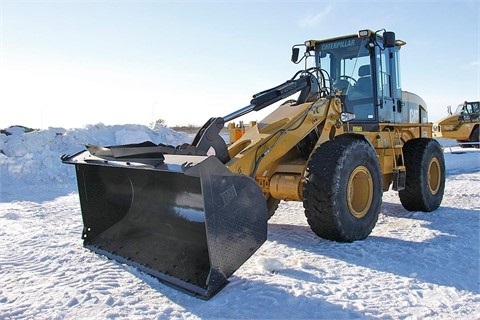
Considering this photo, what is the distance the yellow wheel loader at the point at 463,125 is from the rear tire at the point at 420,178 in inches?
638

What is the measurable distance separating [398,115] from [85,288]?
5374mm

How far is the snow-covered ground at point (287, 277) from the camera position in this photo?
3123 mm

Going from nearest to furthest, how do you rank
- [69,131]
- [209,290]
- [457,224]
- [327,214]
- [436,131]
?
1. [209,290]
2. [327,214]
3. [457,224]
4. [69,131]
5. [436,131]

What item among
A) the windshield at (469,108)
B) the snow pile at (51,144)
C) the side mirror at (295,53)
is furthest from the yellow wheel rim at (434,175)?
the windshield at (469,108)

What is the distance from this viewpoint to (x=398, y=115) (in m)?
6.93

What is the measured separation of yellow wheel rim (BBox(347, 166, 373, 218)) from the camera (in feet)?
16.6

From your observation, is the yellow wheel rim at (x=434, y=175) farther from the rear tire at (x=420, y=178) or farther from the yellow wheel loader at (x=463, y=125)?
the yellow wheel loader at (x=463, y=125)

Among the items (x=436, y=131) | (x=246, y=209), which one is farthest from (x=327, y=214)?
(x=436, y=131)

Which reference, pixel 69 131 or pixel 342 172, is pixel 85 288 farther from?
pixel 69 131

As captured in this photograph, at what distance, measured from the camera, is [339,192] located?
180 inches

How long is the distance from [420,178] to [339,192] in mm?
2706

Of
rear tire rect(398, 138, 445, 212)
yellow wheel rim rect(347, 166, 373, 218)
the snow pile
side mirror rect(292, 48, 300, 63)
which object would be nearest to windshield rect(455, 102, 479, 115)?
the snow pile

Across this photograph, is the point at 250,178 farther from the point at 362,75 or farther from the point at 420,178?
the point at 420,178

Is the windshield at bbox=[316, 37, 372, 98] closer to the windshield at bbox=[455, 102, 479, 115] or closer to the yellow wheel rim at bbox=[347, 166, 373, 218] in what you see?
the yellow wheel rim at bbox=[347, 166, 373, 218]
